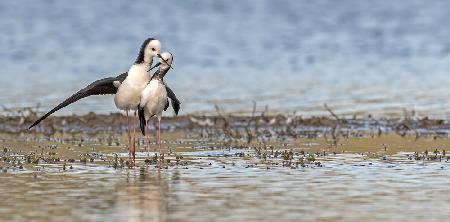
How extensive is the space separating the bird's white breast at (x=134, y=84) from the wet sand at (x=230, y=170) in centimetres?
77

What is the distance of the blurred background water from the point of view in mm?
27828

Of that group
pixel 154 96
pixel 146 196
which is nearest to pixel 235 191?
pixel 146 196

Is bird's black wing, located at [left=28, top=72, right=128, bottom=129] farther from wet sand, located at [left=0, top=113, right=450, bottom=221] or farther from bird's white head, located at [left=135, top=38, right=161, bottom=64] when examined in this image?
wet sand, located at [left=0, top=113, right=450, bottom=221]

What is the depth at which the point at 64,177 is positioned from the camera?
15.2m

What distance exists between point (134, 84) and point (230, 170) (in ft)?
7.39

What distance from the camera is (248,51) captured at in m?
39.1

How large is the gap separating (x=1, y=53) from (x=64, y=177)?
2430cm

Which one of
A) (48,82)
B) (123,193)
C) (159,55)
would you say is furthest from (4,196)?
(48,82)

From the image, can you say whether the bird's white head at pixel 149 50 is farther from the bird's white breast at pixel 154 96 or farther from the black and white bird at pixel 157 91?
the bird's white breast at pixel 154 96

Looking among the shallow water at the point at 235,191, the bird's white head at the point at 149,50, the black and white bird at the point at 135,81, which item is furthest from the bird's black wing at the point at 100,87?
the shallow water at the point at 235,191

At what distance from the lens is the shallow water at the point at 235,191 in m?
12.2

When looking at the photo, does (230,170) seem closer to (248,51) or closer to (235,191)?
(235,191)

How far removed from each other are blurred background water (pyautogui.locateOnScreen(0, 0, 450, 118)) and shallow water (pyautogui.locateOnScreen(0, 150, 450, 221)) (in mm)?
8806

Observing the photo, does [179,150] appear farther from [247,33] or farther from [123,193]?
[247,33]
